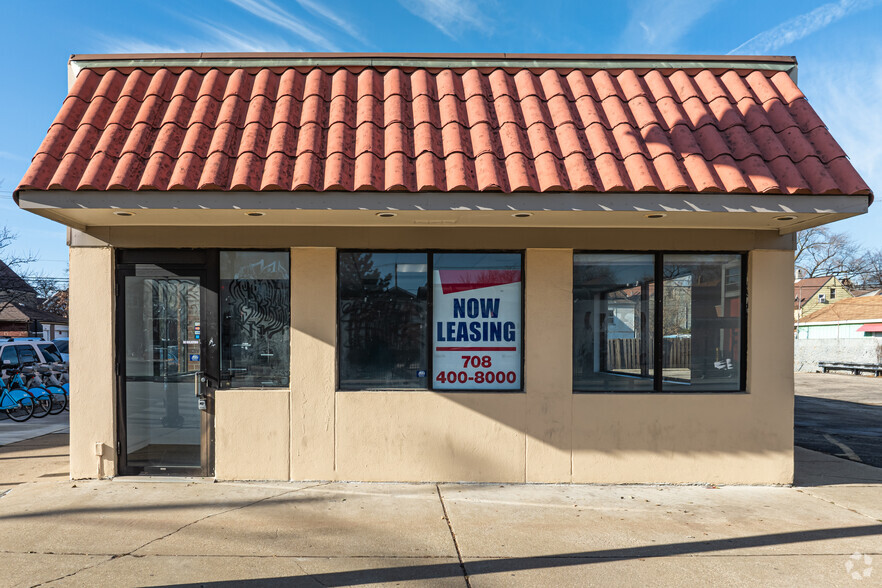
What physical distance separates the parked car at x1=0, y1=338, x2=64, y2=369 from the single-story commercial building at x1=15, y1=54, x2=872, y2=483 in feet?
42.6

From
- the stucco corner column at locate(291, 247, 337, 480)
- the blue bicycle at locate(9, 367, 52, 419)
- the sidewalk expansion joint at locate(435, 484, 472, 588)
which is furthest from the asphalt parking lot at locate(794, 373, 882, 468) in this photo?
the blue bicycle at locate(9, 367, 52, 419)

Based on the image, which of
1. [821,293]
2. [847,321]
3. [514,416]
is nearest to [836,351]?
[847,321]

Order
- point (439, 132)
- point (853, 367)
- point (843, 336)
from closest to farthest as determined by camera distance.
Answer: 1. point (439, 132)
2. point (853, 367)
3. point (843, 336)

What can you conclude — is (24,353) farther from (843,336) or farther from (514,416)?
(843,336)

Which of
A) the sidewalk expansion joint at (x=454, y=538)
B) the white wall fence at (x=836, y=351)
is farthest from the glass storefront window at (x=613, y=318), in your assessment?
the white wall fence at (x=836, y=351)

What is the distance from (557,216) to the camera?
637 cm

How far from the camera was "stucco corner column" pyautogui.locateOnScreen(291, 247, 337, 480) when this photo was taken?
7039 mm

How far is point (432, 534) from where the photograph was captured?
17.5 feet

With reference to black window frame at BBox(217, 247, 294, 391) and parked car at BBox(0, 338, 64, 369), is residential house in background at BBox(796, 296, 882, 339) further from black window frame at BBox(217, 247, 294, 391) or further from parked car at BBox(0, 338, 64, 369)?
parked car at BBox(0, 338, 64, 369)

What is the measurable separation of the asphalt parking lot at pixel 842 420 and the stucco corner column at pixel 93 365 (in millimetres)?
10636

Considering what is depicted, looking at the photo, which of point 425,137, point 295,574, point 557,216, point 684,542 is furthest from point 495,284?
point 295,574

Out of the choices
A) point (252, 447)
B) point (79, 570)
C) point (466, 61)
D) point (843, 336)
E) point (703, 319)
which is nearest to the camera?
point (79, 570)

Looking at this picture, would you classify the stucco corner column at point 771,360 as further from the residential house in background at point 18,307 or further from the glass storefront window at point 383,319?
the residential house in background at point 18,307

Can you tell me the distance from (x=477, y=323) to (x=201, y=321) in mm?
3339
